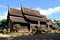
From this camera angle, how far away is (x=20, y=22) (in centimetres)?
4569

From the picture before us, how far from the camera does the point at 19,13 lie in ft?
164

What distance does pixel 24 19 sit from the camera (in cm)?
4919

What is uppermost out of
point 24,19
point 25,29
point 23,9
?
point 23,9

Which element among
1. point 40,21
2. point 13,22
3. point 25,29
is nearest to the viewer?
point 13,22

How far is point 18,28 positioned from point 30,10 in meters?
12.0

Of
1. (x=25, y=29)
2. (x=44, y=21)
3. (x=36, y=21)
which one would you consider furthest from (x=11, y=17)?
(x=44, y=21)

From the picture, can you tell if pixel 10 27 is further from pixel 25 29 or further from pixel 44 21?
pixel 44 21

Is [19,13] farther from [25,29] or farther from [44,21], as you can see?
[44,21]

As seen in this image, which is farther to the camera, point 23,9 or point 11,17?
point 23,9

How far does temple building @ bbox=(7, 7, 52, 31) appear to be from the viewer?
45.9 metres

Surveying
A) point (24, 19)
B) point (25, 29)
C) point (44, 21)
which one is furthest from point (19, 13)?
point (44, 21)

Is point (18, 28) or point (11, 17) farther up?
point (11, 17)

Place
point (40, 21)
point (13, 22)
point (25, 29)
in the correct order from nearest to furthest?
point (13, 22) → point (25, 29) → point (40, 21)

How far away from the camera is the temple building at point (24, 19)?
151 ft
